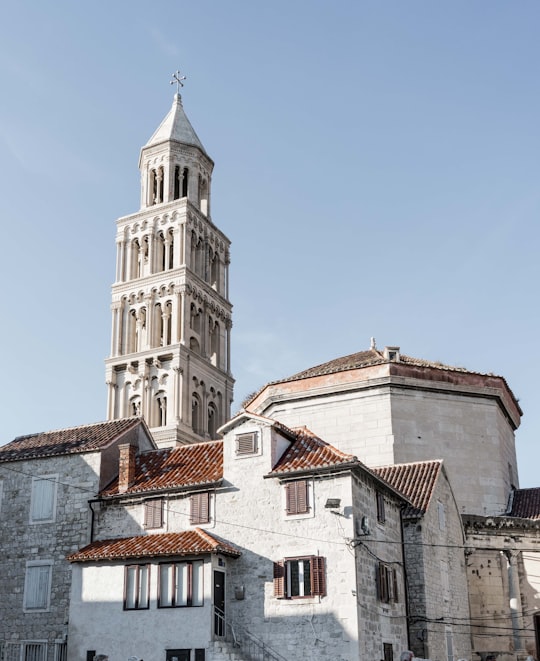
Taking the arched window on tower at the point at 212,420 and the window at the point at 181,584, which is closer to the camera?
the window at the point at 181,584

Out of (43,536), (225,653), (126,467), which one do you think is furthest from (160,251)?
(225,653)

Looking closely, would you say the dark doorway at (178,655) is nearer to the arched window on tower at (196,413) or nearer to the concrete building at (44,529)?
the concrete building at (44,529)

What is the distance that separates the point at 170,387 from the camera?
63750 millimetres

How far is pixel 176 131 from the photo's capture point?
74.5 m

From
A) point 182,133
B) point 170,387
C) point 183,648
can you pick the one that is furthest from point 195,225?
point 183,648

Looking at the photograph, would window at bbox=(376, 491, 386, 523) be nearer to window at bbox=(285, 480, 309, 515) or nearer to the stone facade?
window at bbox=(285, 480, 309, 515)

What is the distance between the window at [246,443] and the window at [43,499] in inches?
327

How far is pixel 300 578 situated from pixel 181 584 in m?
4.06

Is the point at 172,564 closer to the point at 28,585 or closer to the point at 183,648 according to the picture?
the point at 183,648

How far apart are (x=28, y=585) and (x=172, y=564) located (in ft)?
24.3

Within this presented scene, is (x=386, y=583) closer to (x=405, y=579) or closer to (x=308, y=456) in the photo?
(x=405, y=579)

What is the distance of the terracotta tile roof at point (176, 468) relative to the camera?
31.6m

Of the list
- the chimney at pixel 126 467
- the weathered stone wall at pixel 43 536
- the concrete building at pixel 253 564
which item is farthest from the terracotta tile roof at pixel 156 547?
the chimney at pixel 126 467

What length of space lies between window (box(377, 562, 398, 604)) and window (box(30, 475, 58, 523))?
42.9 feet
